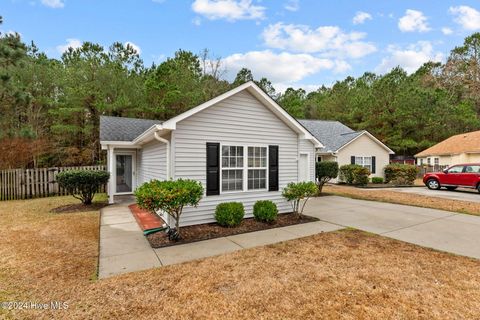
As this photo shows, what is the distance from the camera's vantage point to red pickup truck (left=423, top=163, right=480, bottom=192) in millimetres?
13984

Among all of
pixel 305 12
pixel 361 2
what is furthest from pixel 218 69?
pixel 361 2

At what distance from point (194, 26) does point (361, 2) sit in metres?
9.29

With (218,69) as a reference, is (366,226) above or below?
below

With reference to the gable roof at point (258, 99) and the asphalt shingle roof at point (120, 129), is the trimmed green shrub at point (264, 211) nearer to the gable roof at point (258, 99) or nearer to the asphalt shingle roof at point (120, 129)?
the gable roof at point (258, 99)

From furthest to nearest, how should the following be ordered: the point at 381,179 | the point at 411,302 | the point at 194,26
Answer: the point at 381,179
the point at 194,26
the point at 411,302

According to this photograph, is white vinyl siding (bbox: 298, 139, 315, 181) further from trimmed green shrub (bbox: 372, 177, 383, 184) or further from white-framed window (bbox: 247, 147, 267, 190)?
trimmed green shrub (bbox: 372, 177, 383, 184)

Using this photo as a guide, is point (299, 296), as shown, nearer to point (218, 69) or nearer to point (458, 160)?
point (218, 69)

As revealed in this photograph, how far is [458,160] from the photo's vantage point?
22.7 meters

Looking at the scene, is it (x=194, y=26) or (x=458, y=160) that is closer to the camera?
(x=194, y=26)

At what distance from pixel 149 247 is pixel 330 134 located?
64.7 ft

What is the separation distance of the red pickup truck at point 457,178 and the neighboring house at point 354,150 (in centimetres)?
437

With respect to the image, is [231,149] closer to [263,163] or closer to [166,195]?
[263,163]

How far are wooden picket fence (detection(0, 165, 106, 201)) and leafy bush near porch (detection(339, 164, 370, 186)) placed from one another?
16.9m

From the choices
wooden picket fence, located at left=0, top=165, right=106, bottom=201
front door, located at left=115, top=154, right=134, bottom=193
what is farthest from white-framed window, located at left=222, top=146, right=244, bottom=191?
wooden picket fence, located at left=0, top=165, right=106, bottom=201
